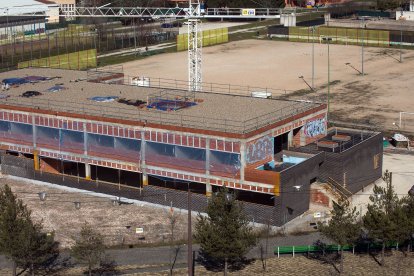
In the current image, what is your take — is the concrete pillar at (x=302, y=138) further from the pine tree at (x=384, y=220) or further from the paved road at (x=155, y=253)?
the pine tree at (x=384, y=220)

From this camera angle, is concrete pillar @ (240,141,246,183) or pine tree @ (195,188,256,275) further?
concrete pillar @ (240,141,246,183)

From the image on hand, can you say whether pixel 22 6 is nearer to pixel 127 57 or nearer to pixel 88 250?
pixel 127 57

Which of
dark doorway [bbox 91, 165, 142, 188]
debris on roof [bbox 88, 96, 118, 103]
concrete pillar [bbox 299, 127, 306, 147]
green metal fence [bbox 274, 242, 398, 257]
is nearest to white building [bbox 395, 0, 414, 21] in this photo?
debris on roof [bbox 88, 96, 118, 103]

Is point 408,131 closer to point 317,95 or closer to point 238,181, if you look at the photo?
point 317,95

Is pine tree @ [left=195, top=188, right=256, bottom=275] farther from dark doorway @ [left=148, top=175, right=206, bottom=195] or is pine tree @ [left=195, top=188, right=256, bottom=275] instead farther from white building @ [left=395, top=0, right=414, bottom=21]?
white building @ [left=395, top=0, right=414, bottom=21]

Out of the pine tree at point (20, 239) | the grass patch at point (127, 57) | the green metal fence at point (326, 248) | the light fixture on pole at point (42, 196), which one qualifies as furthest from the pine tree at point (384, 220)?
the grass patch at point (127, 57)

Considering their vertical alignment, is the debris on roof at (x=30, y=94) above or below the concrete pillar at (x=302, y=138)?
above
